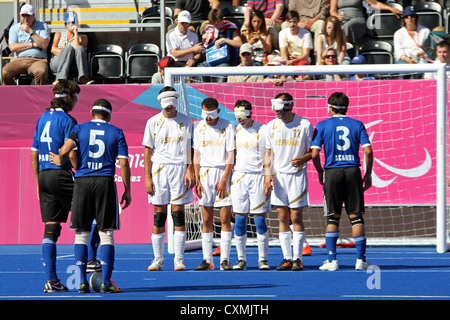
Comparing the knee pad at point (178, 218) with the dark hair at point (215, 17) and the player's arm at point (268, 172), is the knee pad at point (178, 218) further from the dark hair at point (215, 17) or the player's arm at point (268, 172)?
the dark hair at point (215, 17)

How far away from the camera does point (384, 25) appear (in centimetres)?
1697

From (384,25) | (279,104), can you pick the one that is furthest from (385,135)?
(384,25)

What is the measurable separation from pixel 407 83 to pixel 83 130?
23.6ft

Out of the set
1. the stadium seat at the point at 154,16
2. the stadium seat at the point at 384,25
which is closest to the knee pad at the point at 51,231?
the stadium seat at the point at 154,16

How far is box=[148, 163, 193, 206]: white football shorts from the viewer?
9.95 meters

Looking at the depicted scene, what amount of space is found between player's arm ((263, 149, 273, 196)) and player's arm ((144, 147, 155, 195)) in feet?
4.76

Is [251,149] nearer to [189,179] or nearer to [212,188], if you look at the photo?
[212,188]

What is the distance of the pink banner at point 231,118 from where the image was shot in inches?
526

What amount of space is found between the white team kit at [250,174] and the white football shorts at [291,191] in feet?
0.52

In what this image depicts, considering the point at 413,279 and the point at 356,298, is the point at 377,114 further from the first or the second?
the point at 356,298

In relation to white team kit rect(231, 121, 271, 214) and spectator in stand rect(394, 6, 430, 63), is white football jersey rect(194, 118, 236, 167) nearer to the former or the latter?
white team kit rect(231, 121, 271, 214)

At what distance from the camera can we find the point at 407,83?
13.4m

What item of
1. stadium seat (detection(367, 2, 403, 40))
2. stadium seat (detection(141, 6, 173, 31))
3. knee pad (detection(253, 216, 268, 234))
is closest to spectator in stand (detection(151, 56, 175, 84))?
stadium seat (detection(141, 6, 173, 31))

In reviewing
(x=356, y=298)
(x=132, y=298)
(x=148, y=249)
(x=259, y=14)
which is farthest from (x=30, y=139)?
(x=356, y=298)
